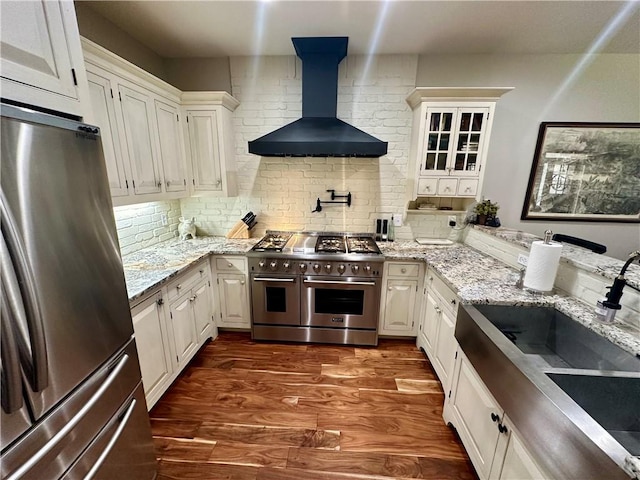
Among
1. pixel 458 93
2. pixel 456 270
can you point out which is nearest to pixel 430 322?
pixel 456 270

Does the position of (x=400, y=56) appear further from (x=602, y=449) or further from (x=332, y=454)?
(x=332, y=454)

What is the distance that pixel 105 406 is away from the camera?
42.3 inches

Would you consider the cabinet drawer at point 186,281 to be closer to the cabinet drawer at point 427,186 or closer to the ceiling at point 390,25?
the ceiling at point 390,25

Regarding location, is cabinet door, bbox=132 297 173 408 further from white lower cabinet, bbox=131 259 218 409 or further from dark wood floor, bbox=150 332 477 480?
dark wood floor, bbox=150 332 477 480

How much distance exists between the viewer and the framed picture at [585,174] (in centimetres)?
263

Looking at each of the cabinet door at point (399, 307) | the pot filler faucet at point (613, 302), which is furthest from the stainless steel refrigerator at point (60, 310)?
the pot filler faucet at point (613, 302)

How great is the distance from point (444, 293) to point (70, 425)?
2.14 m

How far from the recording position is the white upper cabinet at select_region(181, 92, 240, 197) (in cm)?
250

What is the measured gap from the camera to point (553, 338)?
1.47 metres

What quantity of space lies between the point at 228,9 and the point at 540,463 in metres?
3.05

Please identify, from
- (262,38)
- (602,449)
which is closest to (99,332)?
(602,449)

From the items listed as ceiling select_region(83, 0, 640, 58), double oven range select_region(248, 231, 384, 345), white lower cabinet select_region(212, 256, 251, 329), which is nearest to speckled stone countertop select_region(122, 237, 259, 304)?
white lower cabinet select_region(212, 256, 251, 329)

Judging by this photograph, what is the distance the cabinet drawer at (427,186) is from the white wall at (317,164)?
361mm

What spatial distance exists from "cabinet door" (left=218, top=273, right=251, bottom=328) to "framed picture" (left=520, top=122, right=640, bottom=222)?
3.17 m
